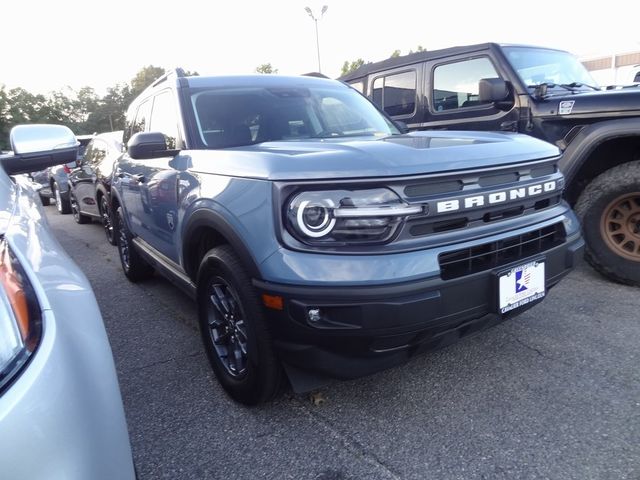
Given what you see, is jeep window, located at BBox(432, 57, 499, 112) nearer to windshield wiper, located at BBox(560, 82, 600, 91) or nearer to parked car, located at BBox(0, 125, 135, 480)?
windshield wiper, located at BBox(560, 82, 600, 91)

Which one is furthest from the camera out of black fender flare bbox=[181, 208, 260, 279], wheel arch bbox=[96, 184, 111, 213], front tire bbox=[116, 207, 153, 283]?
wheel arch bbox=[96, 184, 111, 213]

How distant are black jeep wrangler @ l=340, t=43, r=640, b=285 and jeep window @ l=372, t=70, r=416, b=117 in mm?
11

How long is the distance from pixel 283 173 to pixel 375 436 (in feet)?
4.03

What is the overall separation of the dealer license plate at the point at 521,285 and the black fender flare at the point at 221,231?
1042 millimetres

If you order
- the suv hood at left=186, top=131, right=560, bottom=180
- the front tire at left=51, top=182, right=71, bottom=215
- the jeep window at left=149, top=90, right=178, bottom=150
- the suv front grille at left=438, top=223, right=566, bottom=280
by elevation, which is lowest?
the front tire at left=51, top=182, right=71, bottom=215

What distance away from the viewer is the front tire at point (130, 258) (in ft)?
14.5

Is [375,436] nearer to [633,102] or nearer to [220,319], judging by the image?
[220,319]

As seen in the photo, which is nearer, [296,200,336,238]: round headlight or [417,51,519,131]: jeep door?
[296,200,336,238]: round headlight

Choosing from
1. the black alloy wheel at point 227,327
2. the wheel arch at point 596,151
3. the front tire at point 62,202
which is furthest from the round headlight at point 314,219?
the front tire at point 62,202

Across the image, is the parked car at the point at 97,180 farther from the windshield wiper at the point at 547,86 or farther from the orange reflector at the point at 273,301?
the windshield wiper at the point at 547,86

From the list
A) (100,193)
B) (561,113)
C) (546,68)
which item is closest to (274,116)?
(561,113)

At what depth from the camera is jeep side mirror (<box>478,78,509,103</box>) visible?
4020 mm

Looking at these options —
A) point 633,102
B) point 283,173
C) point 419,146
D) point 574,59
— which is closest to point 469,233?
point 419,146

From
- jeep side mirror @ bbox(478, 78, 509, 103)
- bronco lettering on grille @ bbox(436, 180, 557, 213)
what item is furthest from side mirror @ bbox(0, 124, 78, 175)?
jeep side mirror @ bbox(478, 78, 509, 103)
